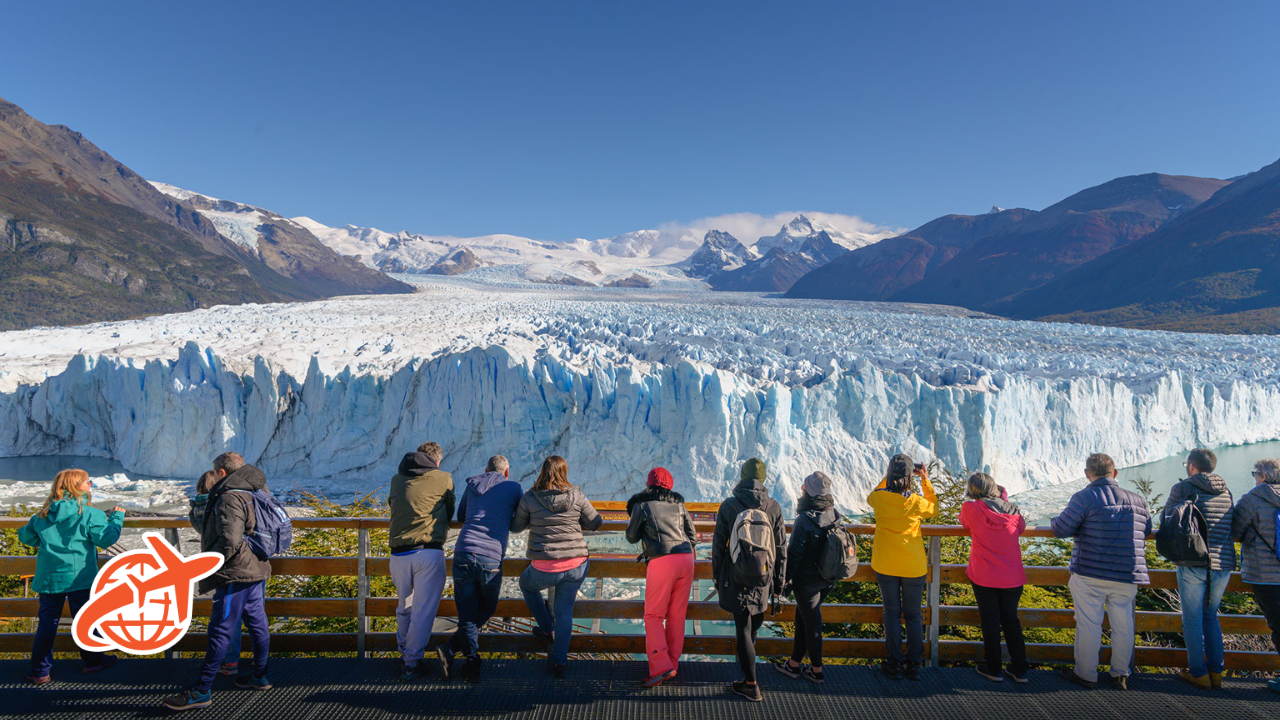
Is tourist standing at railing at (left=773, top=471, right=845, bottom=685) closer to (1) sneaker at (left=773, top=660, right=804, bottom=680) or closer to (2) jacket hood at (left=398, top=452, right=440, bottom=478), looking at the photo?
(1) sneaker at (left=773, top=660, right=804, bottom=680)

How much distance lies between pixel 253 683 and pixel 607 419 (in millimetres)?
9071

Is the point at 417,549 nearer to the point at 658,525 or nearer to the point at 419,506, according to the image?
the point at 419,506

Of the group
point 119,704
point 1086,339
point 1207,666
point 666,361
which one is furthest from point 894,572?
point 1086,339

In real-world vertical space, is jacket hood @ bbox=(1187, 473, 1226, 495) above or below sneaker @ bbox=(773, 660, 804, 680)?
above

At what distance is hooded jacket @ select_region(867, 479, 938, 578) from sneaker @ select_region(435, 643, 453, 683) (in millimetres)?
2216

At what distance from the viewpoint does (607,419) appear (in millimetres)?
12078

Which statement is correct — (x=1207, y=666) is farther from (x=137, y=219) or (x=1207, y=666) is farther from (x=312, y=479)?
(x=137, y=219)

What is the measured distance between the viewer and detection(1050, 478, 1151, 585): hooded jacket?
9.88 ft

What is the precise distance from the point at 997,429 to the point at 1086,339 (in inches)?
585

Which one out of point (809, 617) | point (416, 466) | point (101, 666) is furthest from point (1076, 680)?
point (101, 666)

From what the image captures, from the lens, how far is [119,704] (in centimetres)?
295

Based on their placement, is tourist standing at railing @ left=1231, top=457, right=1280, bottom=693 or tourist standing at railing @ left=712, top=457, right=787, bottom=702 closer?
tourist standing at railing @ left=712, top=457, right=787, bottom=702

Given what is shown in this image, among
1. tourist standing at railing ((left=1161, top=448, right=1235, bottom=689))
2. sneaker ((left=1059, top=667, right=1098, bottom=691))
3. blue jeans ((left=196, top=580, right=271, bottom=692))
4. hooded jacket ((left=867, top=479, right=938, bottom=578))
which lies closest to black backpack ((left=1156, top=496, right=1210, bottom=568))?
tourist standing at railing ((left=1161, top=448, right=1235, bottom=689))

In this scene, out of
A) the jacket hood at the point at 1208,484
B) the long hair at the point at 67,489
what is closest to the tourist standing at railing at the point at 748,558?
the jacket hood at the point at 1208,484
